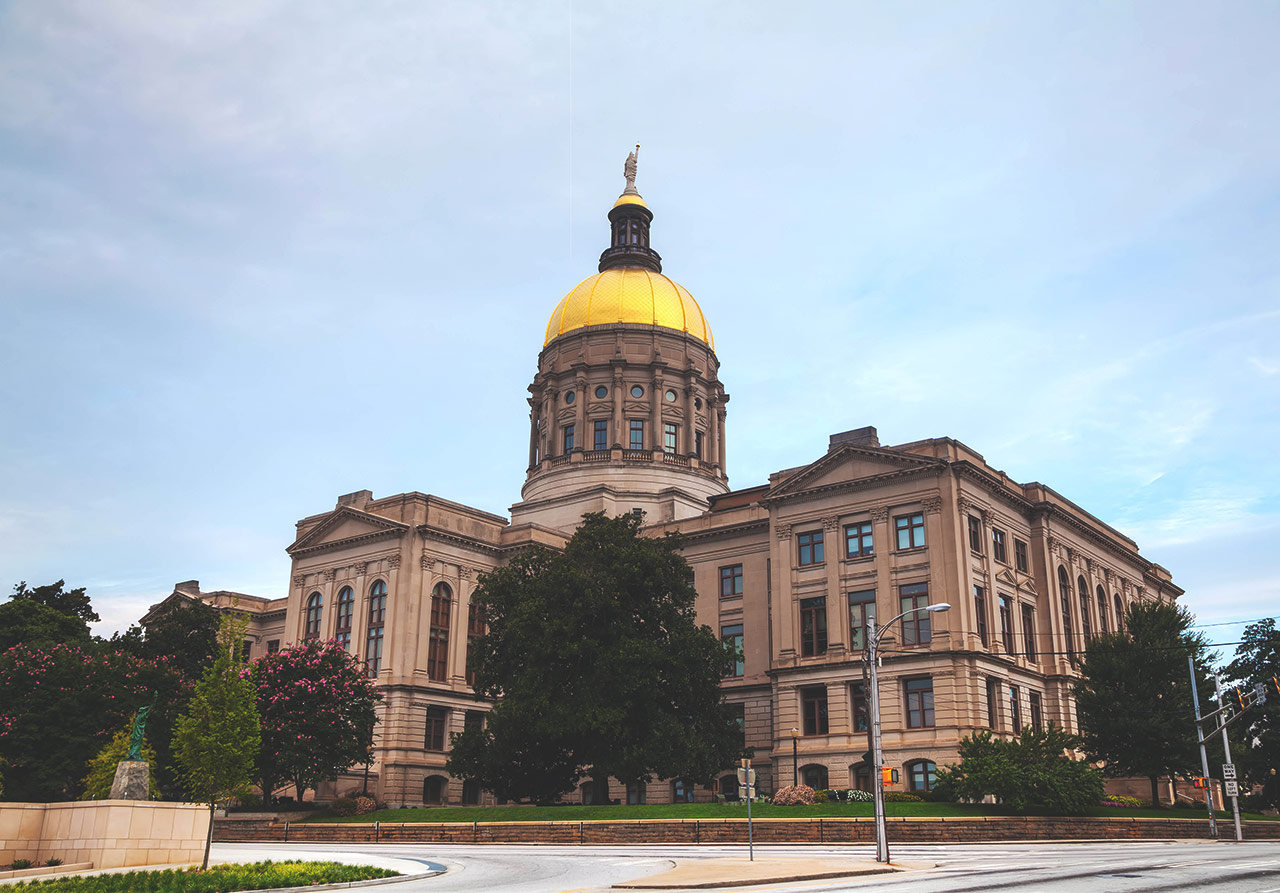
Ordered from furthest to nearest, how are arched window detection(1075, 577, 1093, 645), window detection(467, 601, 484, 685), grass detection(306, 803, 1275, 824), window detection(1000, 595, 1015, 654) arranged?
window detection(467, 601, 484, 685)
arched window detection(1075, 577, 1093, 645)
window detection(1000, 595, 1015, 654)
grass detection(306, 803, 1275, 824)

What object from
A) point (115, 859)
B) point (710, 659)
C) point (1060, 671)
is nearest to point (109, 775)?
point (115, 859)

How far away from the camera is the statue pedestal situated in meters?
30.5

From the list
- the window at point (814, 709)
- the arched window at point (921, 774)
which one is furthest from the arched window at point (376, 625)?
the arched window at point (921, 774)

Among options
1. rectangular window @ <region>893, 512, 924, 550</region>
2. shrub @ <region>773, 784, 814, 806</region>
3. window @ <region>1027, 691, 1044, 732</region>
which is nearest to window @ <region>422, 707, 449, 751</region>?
shrub @ <region>773, 784, 814, 806</region>

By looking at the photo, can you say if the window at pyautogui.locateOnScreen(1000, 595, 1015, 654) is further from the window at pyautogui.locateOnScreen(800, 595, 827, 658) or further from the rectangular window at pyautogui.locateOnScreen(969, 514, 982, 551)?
the window at pyautogui.locateOnScreen(800, 595, 827, 658)

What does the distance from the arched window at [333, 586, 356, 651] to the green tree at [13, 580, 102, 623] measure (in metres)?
17.6

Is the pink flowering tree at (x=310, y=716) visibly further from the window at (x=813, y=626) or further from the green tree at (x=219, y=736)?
the green tree at (x=219, y=736)

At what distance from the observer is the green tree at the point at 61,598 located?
7556cm

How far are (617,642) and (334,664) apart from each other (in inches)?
652

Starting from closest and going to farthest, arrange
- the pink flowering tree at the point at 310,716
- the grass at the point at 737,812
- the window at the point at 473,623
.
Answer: the grass at the point at 737,812 → the pink flowering tree at the point at 310,716 → the window at the point at 473,623

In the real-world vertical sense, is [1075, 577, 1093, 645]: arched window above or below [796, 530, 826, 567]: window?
below

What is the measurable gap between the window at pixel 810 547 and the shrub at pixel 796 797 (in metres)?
15.3

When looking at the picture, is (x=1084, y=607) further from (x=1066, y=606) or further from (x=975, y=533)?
(x=975, y=533)

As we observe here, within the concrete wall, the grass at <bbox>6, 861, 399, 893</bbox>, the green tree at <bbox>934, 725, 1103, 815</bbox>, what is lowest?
the grass at <bbox>6, 861, 399, 893</bbox>
